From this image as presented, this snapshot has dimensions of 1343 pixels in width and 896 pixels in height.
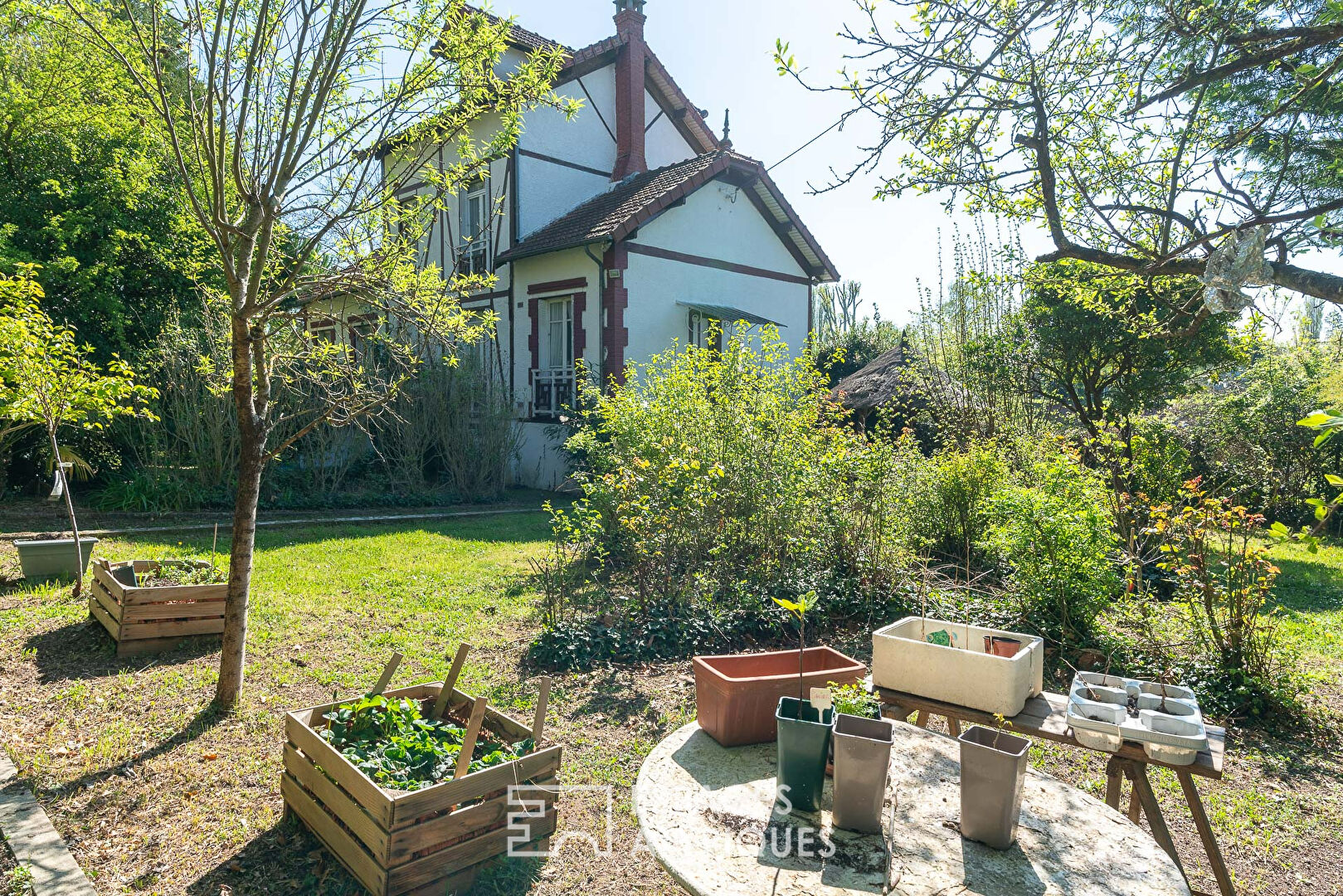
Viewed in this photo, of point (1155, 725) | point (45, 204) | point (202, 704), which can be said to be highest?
point (45, 204)

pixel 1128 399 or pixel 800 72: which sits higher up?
pixel 800 72

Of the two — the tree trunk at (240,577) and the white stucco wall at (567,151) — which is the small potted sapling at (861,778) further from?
the white stucco wall at (567,151)

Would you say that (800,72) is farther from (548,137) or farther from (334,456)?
(548,137)

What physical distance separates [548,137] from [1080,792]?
14.8 metres

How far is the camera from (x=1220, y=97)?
485 centimetres

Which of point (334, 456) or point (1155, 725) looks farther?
point (334, 456)

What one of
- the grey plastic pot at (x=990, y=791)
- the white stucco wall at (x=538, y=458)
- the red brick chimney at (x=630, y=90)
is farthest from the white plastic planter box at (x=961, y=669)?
the red brick chimney at (x=630, y=90)

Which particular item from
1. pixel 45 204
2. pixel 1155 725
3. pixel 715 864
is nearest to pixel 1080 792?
pixel 1155 725

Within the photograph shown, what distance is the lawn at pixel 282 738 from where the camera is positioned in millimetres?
2914

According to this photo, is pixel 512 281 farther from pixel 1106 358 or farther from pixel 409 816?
pixel 409 816

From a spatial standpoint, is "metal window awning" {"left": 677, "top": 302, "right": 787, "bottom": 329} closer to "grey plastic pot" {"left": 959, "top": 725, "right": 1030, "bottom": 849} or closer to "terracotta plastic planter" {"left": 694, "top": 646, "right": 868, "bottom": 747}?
"terracotta plastic planter" {"left": 694, "top": 646, "right": 868, "bottom": 747}

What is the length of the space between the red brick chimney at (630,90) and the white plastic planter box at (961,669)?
14.4m

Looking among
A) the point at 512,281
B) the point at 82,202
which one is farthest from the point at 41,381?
the point at 512,281

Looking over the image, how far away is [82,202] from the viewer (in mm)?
10992
